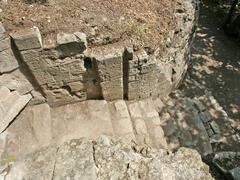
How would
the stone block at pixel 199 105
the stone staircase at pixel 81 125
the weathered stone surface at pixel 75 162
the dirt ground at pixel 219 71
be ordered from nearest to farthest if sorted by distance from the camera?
the weathered stone surface at pixel 75 162, the stone staircase at pixel 81 125, the stone block at pixel 199 105, the dirt ground at pixel 219 71

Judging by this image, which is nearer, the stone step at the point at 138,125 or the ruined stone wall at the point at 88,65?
the ruined stone wall at the point at 88,65

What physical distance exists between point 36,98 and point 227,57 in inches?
211

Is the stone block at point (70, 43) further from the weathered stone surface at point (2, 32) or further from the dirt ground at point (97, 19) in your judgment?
the weathered stone surface at point (2, 32)

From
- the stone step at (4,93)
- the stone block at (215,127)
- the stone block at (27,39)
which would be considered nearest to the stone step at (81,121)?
the stone step at (4,93)

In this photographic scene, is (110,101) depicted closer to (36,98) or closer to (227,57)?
(36,98)

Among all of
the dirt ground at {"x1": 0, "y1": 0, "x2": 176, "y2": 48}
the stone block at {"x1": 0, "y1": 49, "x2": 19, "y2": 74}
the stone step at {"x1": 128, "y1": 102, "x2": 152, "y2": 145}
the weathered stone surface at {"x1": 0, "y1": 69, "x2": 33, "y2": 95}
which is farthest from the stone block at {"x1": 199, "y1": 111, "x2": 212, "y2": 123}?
the stone block at {"x1": 0, "y1": 49, "x2": 19, "y2": 74}

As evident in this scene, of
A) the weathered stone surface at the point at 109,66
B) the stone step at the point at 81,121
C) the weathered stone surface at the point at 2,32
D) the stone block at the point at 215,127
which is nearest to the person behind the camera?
the weathered stone surface at the point at 2,32

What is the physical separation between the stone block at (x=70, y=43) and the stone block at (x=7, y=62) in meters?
0.74

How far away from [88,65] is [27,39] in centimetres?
111

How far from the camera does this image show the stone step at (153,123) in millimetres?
5430

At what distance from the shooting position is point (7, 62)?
190 inches

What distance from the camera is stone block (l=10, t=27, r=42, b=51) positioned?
14.9 ft

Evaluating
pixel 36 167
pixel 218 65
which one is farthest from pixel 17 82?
pixel 218 65

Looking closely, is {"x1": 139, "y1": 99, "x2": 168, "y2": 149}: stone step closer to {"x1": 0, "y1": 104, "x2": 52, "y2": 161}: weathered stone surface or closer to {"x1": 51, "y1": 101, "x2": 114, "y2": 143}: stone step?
{"x1": 51, "y1": 101, "x2": 114, "y2": 143}: stone step
